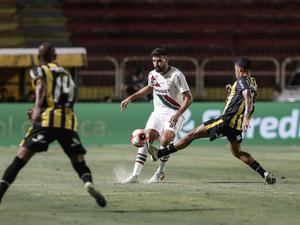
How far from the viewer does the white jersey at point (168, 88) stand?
1597cm

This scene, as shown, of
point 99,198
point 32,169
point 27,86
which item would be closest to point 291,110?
point 27,86

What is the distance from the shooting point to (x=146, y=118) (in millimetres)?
26297

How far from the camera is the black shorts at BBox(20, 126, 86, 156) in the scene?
475 inches

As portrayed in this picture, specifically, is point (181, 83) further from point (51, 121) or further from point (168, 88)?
point (51, 121)

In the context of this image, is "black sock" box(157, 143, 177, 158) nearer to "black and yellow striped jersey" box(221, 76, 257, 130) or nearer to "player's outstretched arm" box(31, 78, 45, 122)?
"black and yellow striped jersey" box(221, 76, 257, 130)

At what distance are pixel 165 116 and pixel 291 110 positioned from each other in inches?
429

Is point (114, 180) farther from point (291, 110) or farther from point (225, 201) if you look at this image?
point (291, 110)

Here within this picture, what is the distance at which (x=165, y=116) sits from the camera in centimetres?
1608

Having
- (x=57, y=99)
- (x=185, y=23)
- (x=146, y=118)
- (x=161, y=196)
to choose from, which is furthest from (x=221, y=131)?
(x=185, y=23)

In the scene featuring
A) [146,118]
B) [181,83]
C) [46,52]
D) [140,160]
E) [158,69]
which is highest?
[46,52]

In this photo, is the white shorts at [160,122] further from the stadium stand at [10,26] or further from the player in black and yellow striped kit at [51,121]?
the stadium stand at [10,26]

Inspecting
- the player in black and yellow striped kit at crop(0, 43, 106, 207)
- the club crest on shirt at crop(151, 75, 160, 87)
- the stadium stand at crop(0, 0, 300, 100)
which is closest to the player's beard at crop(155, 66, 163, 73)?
the club crest on shirt at crop(151, 75, 160, 87)

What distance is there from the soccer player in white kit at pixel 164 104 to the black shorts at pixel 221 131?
0.48 meters

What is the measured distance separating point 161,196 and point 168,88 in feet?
9.15
